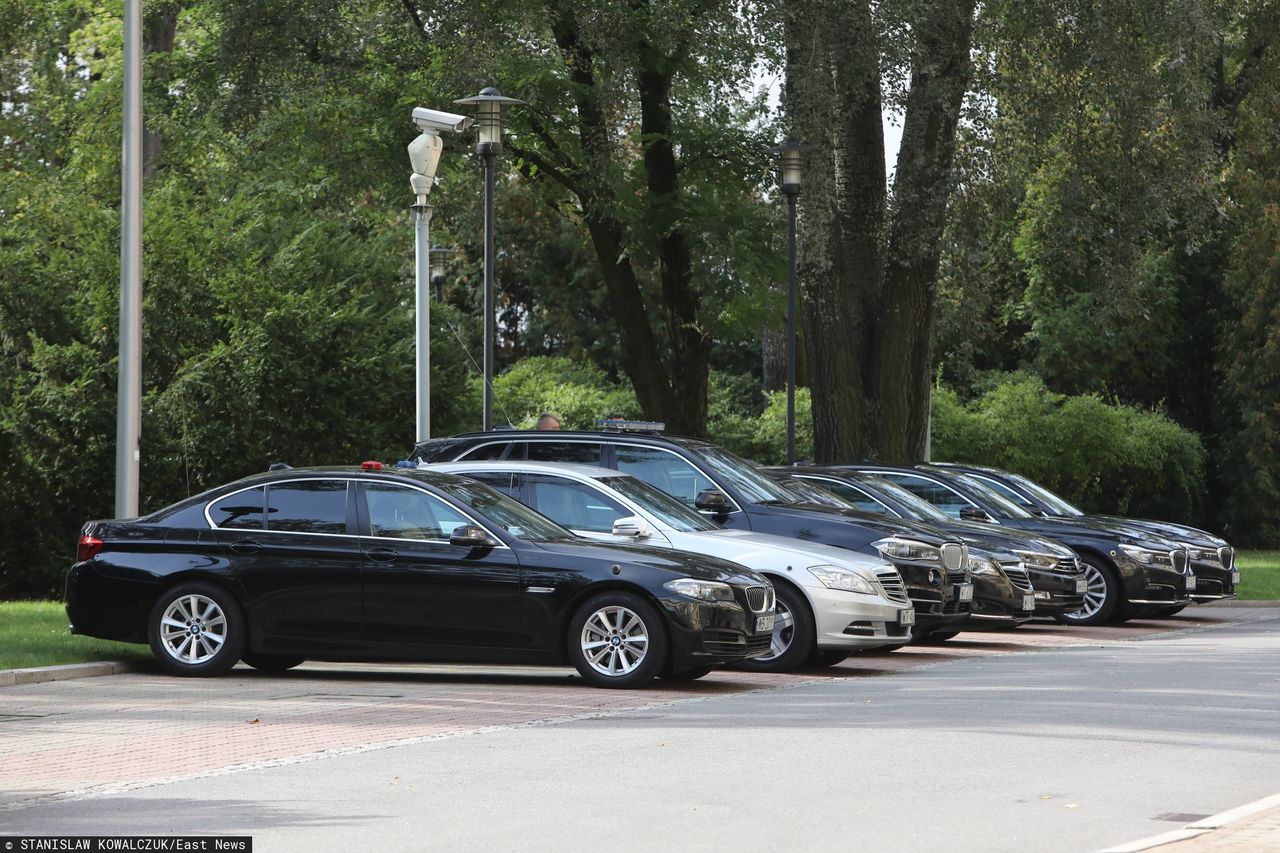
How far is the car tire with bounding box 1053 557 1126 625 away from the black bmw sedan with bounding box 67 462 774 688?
25.2ft

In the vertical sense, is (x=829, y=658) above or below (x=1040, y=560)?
below

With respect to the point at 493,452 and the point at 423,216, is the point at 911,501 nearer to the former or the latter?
the point at 493,452

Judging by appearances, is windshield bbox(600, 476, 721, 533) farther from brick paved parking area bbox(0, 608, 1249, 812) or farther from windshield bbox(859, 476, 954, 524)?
windshield bbox(859, 476, 954, 524)

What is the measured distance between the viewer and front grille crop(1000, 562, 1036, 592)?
1820cm

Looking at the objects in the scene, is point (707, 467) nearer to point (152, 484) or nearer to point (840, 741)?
point (840, 741)

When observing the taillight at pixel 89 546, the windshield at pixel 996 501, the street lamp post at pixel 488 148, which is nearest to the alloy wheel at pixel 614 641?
the taillight at pixel 89 546

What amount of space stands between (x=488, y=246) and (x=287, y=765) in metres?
12.0

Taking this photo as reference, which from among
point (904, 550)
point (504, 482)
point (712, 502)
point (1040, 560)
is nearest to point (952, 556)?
point (904, 550)

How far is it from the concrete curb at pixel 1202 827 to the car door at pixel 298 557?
7.50 m

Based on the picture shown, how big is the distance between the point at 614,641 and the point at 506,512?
143 cm

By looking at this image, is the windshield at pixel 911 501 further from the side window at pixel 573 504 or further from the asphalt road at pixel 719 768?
the asphalt road at pixel 719 768

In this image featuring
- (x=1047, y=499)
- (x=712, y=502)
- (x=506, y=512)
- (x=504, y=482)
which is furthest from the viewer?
(x=1047, y=499)

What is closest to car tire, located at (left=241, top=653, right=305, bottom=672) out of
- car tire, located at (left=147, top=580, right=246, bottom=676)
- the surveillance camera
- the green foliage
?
car tire, located at (left=147, top=580, right=246, bottom=676)

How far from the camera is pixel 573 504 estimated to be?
15328mm
